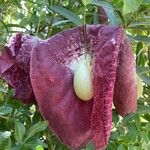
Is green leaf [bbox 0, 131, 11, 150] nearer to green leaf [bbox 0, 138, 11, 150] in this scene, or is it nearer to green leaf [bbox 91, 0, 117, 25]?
green leaf [bbox 0, 138, 11, 150]

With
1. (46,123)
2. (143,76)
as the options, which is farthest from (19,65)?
(143,76)

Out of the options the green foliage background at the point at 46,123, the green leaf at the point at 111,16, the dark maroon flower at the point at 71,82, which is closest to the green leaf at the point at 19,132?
the green foliage background at the point at 46,123

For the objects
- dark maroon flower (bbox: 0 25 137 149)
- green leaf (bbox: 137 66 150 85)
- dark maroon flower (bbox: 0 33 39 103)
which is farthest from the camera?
green leaf (bbox: 137 66 150 85)

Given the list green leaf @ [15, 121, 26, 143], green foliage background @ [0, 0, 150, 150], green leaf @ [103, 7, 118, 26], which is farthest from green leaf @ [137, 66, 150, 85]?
green leaf @ [15, 121, 26, 143]

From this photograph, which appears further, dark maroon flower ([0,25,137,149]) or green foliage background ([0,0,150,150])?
green foliage background ([0,0,150,150])

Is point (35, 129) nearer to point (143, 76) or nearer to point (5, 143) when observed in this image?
point (5, 143)

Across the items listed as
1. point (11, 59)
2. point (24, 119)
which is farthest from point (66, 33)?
point (24, 119)

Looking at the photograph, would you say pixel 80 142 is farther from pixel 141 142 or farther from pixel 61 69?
pixel 141 142

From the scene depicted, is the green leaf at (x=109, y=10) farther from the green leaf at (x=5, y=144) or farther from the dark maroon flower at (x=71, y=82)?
the green leaf at (x=5, y=144)
